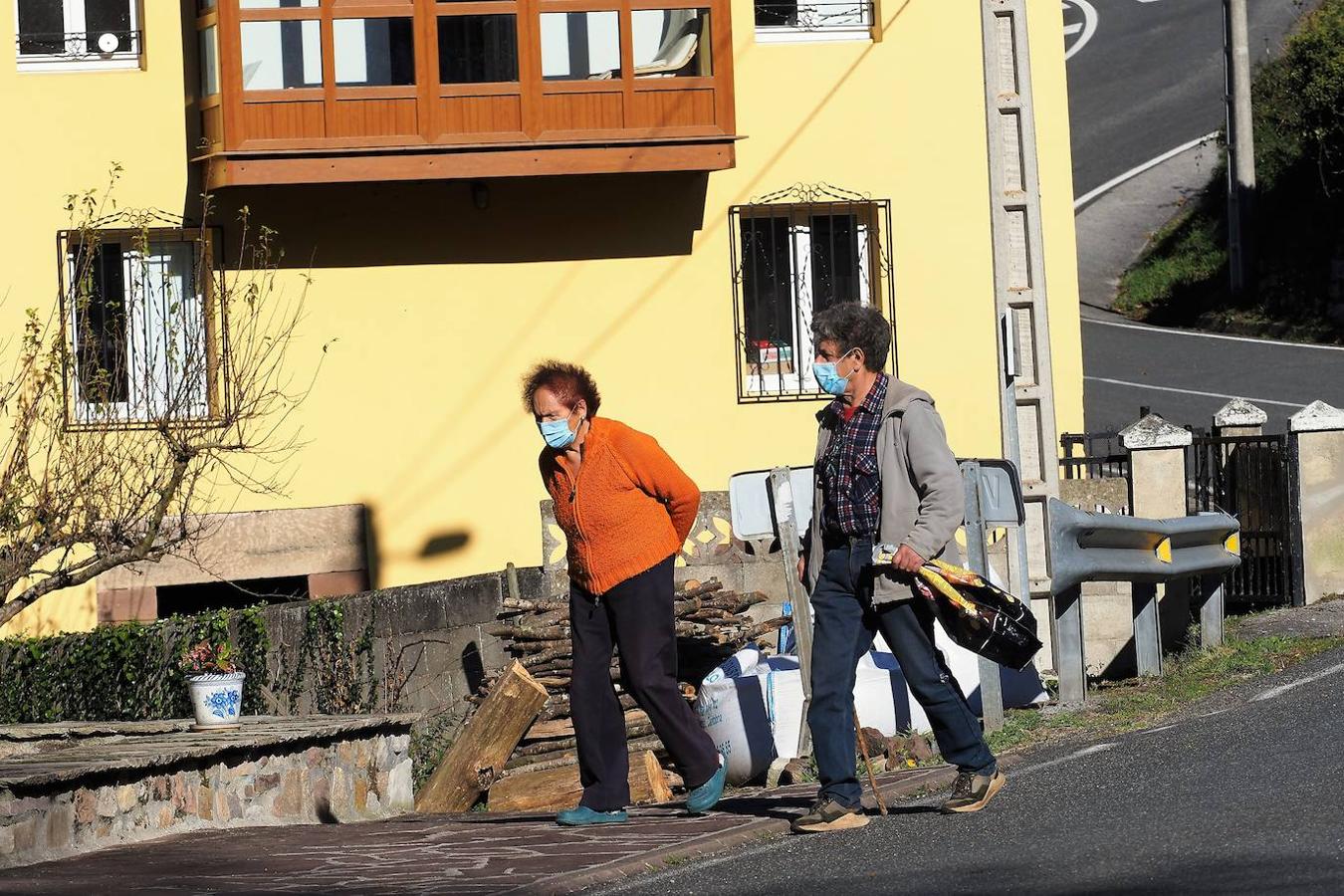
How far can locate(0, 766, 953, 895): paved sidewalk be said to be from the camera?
24.2 feet

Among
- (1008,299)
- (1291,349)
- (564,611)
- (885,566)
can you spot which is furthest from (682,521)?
(1291,349)

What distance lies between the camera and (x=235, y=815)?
10250 mm

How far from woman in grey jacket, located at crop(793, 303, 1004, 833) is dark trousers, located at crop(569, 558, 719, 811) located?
2.61ft

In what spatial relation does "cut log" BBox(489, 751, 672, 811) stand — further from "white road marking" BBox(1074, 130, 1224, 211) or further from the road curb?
"white road marking" BBox(1074, 130, 1224, 211)

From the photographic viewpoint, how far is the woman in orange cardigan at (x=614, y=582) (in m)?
8.42

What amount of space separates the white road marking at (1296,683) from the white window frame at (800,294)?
647cm

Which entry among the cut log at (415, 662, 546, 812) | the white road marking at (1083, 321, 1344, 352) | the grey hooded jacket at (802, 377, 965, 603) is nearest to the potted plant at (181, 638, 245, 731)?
the cut log at (415, 662, 546, 812)

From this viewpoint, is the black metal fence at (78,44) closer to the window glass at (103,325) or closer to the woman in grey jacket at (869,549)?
the window glass at (103,325)

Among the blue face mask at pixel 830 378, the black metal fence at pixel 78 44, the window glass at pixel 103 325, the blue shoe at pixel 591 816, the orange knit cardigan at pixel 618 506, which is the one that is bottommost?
the blue shoe at pixel 591 816

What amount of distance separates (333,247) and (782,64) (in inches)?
154

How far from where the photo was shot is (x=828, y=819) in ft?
25.5

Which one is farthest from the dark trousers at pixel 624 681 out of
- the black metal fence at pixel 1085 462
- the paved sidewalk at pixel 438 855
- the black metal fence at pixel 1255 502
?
the black metal fence at pixel 1255 502

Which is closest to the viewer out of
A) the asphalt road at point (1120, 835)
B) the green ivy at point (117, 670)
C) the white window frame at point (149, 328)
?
the asphalt road at point (1120, 835)

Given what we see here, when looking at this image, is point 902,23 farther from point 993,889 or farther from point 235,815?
point 993,889
